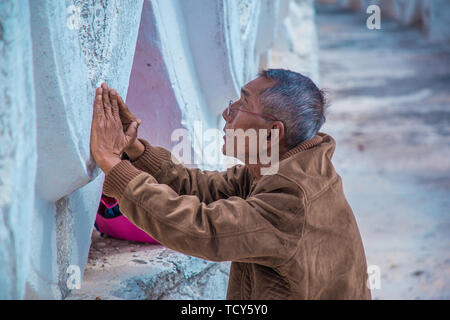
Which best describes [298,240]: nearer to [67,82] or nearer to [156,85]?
[67,82]

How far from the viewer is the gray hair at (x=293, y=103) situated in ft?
4.82

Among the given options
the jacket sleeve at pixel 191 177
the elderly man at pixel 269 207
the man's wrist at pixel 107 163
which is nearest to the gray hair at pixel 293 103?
the elderly man at pixel 269 207

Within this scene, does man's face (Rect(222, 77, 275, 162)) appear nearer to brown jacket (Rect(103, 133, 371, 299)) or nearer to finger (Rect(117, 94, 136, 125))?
brown jacket (Rect(103, 133, 371, 299))

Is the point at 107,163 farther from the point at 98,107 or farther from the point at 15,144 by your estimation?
the point at 15,144

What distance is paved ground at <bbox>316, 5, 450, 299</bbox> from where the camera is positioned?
336 cm

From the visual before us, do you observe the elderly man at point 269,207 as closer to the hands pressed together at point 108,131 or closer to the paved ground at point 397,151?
the hands pressed together at point 108,131

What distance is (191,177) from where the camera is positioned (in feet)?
5.62

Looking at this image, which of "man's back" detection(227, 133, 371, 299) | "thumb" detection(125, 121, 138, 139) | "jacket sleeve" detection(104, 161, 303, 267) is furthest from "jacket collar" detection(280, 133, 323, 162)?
"thumb" detection(125, 121, 138, 139)

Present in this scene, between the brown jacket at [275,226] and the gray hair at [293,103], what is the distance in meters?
0.04

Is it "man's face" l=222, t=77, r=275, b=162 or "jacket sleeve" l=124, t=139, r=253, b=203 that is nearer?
"man's face" l=222, t=77, r=275, b=162

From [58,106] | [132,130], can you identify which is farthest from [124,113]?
[58,106]
